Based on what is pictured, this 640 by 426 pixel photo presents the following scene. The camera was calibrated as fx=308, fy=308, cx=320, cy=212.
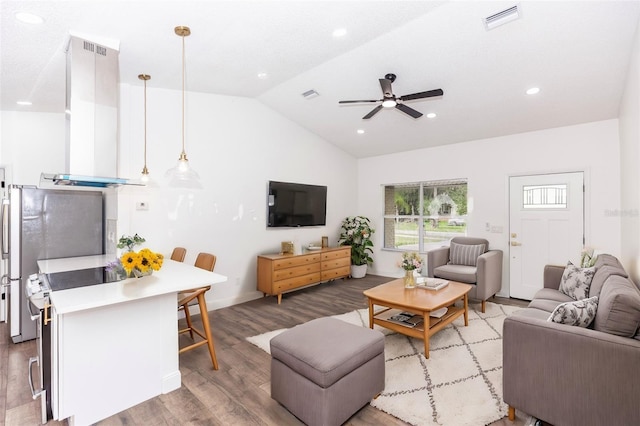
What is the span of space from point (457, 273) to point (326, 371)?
3.28 metres

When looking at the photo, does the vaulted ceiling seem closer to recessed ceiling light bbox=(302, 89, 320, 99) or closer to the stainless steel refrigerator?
recessed ceiling light bbox=(302, 89, 320, 99)

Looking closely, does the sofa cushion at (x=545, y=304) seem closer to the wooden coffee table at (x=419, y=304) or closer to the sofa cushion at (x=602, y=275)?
the sofa cushion at (x=602, y=275)

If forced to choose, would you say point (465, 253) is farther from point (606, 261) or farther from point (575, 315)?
point (575, 315)

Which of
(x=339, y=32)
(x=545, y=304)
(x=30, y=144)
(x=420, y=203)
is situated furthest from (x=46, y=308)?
(x=420, y=203)

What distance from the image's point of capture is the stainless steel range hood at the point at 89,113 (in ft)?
8.38

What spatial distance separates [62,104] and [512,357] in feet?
17.9

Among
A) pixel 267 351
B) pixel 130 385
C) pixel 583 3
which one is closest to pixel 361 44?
pixel 583 3

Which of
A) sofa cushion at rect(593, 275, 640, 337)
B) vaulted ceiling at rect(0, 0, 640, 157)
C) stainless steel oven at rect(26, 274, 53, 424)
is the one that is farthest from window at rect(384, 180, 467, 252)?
stainless steel oven at rect(26, 274, 53, 424)

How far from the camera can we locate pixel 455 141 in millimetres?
5387

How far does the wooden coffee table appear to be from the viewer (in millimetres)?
2932

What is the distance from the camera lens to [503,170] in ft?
16.3

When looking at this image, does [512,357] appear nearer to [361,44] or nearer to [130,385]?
[130,385]

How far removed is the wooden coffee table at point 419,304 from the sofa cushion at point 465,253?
1.34m

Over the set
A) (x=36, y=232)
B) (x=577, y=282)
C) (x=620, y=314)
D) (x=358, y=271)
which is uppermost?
(x=36, y=232)
